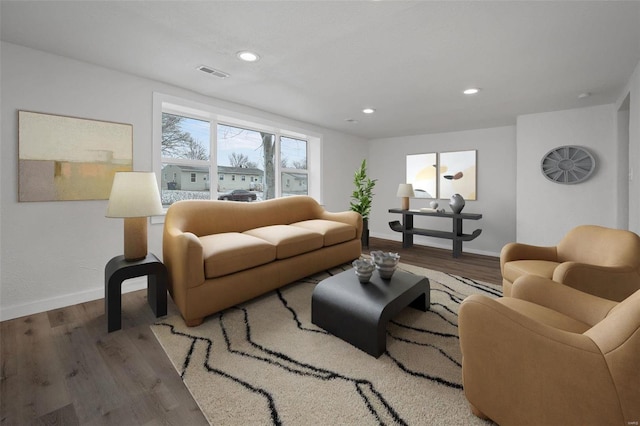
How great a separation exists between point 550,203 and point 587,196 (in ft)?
1.32

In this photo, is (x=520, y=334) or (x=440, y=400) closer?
(x=520, y=334)

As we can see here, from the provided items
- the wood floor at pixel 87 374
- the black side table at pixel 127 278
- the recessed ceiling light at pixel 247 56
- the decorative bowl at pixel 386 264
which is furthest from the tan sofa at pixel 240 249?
the recessed ceiling light at pixel 247 56

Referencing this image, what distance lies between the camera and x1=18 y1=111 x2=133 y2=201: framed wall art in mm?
2291

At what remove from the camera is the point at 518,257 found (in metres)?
2.35

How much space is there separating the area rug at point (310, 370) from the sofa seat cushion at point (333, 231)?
3.75ft

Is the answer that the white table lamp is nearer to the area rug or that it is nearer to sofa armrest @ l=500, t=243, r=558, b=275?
the area rug

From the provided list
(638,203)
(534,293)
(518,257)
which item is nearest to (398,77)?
(518,257)

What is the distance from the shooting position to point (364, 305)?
1.80m

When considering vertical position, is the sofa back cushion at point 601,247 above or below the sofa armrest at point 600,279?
above

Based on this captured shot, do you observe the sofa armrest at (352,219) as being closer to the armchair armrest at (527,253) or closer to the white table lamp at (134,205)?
the armchair armrest at (527,253)

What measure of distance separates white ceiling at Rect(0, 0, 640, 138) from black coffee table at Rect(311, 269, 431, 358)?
73.4 inches

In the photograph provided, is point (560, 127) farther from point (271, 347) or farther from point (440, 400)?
point (271, 347)

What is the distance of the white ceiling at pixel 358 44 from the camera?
5.75 ft

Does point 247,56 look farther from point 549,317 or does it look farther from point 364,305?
point 549,317
